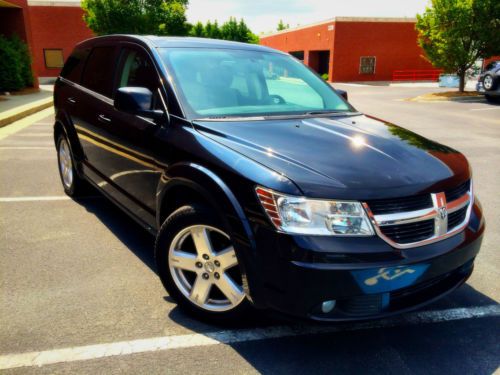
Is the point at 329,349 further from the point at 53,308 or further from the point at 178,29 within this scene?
the point at 178,29

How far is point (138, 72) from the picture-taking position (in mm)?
3590

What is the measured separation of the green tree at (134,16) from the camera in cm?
3067

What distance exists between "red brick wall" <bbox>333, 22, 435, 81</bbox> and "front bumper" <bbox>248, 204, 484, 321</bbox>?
126 feet

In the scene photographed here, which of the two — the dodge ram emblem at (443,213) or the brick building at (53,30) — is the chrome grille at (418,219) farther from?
the brick building at (53,30)

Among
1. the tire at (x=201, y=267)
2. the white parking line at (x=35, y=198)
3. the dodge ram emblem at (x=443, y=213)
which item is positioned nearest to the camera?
the dodge ram emblem at (x=443, y=213)

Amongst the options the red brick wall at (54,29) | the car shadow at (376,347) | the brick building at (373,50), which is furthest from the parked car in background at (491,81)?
the red brick wall at (54,29)

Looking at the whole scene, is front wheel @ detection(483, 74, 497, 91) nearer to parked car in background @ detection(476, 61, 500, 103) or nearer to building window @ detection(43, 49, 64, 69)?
parked car in background @ detection(476, 61, 500, 103)

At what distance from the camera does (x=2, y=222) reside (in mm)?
4582

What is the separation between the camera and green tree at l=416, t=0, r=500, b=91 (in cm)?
1922

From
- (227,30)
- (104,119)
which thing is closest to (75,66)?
(104,119)

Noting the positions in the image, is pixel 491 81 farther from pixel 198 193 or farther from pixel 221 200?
pixel 221 200

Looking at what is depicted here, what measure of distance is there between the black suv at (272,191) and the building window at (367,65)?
37.5 meters

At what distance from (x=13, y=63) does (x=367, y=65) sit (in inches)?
1177

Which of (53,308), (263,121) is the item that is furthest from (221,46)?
(53,308)
